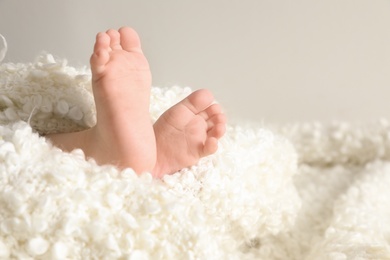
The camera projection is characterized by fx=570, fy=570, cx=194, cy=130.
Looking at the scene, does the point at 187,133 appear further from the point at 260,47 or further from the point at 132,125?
the point at 260,47

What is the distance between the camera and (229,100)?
1102mm

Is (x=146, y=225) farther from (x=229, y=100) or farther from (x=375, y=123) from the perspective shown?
(x=375, y=123)

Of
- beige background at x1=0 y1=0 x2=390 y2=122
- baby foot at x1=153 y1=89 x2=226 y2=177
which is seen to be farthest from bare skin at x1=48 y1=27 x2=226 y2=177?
beige background at x1=0 y1=0 x2=390 y2=122

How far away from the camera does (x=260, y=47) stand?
1.09m

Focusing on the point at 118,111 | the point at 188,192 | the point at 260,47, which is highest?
the point at 260,47

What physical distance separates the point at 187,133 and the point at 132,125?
0.11 m

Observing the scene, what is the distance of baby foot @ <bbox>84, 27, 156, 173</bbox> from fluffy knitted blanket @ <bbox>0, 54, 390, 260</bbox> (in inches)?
1.4

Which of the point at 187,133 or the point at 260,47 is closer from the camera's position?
the point at 187,133

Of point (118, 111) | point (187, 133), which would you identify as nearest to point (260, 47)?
point (187, 133)

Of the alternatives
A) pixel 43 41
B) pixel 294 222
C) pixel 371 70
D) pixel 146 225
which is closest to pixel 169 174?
pixel 146 225

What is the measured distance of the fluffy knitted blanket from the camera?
0.63 m

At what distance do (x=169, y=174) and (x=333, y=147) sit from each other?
47cm

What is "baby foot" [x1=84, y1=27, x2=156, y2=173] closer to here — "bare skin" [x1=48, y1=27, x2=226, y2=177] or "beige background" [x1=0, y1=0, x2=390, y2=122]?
"bare skin" [x1=48, y1=27, x2=226, y2=177]

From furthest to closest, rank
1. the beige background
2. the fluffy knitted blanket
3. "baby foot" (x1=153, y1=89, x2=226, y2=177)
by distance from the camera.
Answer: the beige background
"baby foot" (x1=153, y1=89, x2=226, y2=177)
the fluffy knitted blanket
